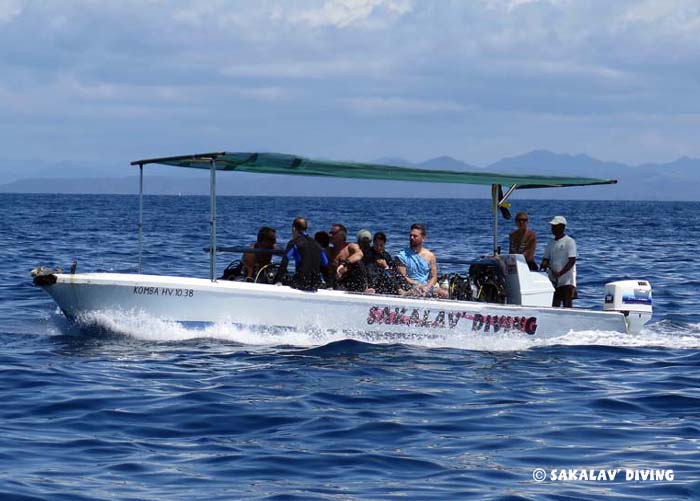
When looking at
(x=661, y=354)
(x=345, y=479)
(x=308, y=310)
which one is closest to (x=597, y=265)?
(x=661, y=354)

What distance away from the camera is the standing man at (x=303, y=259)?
1466 cm

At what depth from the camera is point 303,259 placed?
48.1 feet

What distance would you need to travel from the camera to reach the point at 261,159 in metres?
14.5

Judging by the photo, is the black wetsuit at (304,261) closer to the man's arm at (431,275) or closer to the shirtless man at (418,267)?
the shirtless man at (418,267)

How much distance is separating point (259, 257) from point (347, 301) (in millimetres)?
1526

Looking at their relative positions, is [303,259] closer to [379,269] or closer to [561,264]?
[379,269]

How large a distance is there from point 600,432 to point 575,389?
7.14ft

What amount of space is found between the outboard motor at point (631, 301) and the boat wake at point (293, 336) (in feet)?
1.24

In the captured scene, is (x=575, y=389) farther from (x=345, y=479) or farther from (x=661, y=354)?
(x=345, y=479)

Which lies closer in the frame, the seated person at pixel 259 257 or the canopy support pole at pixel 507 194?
the seated person at pixel 259 257

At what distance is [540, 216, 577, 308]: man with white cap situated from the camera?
1638 cm

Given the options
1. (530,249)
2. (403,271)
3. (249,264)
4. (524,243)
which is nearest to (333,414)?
(403,271)

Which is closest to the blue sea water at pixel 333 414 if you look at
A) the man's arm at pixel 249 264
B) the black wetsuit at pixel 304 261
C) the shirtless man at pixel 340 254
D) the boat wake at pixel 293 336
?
the boat wake at pixel 293 336

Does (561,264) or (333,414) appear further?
(561,264)
